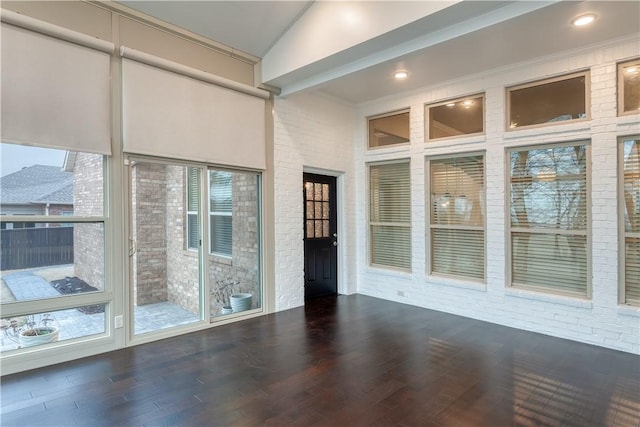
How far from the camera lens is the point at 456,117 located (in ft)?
16.2

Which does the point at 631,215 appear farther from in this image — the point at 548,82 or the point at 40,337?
the point at 40,337

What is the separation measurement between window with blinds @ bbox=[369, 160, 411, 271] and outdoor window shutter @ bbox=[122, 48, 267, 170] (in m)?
2.11

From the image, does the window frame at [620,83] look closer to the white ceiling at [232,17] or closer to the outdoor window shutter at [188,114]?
the white ceiling at [232,17]

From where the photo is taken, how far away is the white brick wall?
3707 millimetres

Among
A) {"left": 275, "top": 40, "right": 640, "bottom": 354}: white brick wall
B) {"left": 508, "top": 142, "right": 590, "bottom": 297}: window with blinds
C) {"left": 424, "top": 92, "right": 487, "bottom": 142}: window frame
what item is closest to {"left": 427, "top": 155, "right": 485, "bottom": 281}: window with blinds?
{"left": 275, "top": 40, "right": 640, "bottom": 354}: white brick wall

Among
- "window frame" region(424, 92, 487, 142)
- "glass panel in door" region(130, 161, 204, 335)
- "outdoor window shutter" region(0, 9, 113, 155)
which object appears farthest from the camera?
"window frame" region(424, 92, 487, 142)

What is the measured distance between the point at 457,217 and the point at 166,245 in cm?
403

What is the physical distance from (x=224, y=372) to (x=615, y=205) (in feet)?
13.7

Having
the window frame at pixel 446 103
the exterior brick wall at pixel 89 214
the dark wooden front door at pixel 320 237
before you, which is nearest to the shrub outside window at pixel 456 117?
the window frame at pixel 446 103

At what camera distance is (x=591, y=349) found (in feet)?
12.0

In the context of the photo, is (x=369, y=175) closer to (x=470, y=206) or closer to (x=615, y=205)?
(x=470, y=206)

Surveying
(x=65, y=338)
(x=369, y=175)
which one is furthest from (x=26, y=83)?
(x=369, y=175)

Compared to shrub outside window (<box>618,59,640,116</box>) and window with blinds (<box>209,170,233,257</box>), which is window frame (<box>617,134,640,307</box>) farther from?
window with blinds (<box>209,170,233,257</box>)

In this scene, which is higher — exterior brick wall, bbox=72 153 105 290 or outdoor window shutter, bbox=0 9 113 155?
outdoor window shutter, bbox=0 9 113 155
